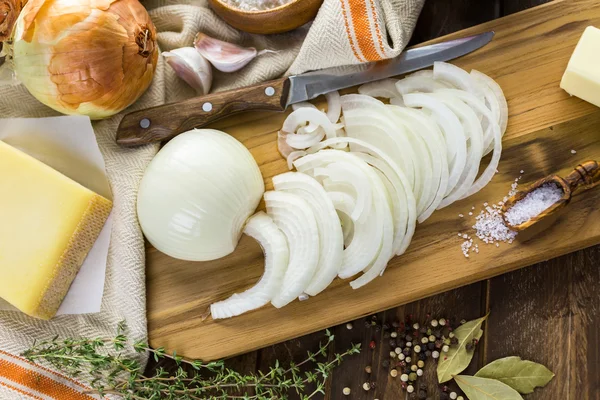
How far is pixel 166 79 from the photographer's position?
1.84m

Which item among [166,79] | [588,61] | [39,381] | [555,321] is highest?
[588,61]

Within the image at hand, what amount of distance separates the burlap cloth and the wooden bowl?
0.12 ft

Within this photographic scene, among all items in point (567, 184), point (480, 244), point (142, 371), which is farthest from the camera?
point (142, 371)

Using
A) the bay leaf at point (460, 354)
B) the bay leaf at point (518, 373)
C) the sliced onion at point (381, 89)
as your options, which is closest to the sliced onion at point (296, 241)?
the sliced onion at point (381, 89)

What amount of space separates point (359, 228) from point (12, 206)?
919mm

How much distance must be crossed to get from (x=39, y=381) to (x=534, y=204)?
4.62ft

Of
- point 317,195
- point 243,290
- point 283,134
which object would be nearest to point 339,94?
point 283,134

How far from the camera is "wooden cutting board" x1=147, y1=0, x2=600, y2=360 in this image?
65.7 inches

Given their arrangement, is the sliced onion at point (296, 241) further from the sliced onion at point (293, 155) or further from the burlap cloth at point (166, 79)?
the burlap cloth at point (166, 79)

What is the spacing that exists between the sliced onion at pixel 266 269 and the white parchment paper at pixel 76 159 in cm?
36

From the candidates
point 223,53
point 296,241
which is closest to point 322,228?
point 296,241

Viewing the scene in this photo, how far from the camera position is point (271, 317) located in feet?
5.70

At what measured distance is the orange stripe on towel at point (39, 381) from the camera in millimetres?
1766

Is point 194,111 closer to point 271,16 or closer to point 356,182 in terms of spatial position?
point 271,16
